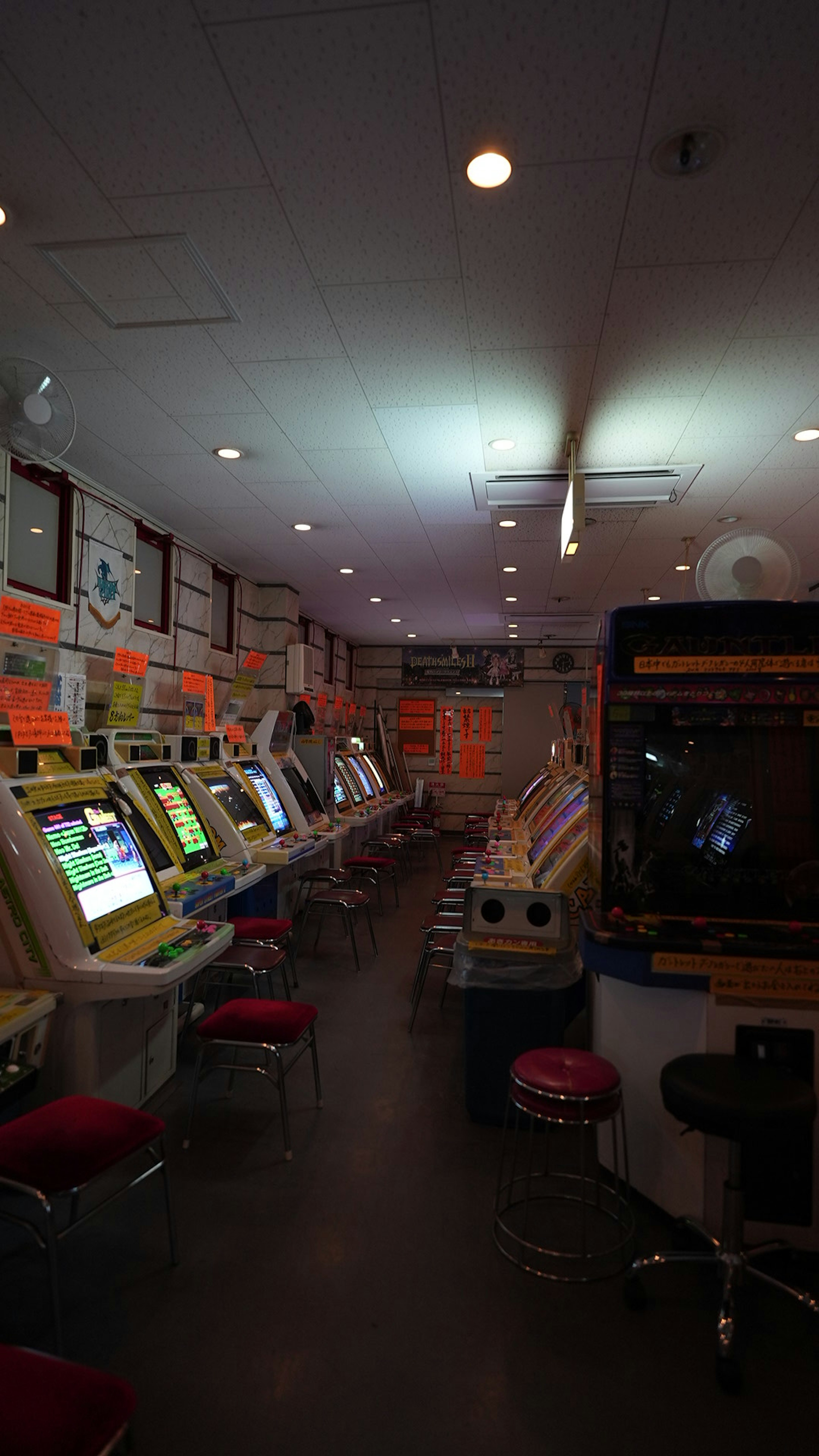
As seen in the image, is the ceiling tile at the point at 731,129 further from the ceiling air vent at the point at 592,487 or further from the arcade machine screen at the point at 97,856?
the arcade machine screen at the point at 97,856

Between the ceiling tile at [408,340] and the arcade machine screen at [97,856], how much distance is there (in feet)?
6.96

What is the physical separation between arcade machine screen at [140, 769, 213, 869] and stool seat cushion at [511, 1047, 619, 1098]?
209 centimetres

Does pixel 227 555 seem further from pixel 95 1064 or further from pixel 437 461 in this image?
pixel 95 1064

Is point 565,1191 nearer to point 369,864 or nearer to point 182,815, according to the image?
point 182,815

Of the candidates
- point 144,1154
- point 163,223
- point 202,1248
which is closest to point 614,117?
point 163,223

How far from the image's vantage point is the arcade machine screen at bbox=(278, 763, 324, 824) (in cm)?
607

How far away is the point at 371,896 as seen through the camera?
7641 mm

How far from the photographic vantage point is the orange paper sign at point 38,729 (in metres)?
2.59

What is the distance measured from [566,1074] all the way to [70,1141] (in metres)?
1.41

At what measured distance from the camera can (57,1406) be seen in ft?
3.71

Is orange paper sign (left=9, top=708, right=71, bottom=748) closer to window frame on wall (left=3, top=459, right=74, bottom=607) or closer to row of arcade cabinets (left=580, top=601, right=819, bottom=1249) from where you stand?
window frame on wall (left=3, top=459, right=74, bottom=607)

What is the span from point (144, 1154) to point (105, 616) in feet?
10.3

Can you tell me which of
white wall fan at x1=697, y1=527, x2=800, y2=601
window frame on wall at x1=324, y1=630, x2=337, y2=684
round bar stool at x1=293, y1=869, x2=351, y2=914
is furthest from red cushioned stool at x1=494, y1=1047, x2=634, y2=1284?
window frame on wall at x1=324, y1=630, x2=337, y2=684

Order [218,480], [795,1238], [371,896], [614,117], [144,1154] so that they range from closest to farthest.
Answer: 1. [614,117]
2. [795,1238]
3. [144,1154]
4. [218,480]
5. [371,896]
